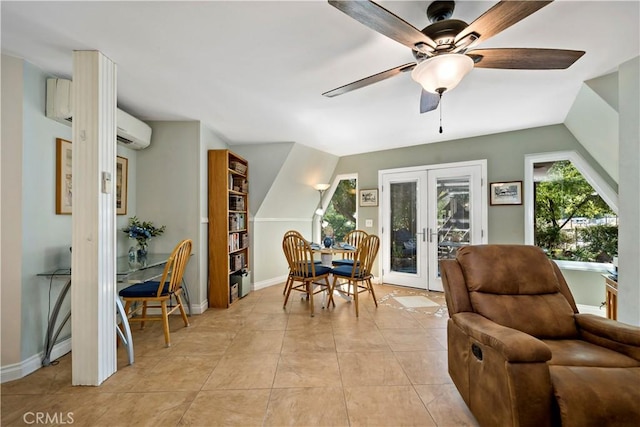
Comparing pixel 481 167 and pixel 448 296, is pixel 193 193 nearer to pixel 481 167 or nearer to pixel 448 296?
pixel 448 296

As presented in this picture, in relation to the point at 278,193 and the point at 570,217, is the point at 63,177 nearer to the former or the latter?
the point at 278,193

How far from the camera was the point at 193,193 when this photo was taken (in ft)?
11.1

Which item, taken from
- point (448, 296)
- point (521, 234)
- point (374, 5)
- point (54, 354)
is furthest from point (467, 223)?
point (54, 354)

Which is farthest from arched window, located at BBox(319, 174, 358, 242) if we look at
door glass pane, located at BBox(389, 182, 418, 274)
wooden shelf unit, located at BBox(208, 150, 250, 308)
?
wooden shelf unit, located at BBox(208, 150, 250, 308)

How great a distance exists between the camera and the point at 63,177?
2.35 metres

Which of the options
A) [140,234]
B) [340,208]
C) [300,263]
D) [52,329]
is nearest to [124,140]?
[140,234]

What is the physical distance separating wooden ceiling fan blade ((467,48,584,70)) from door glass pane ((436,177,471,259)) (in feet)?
8.88

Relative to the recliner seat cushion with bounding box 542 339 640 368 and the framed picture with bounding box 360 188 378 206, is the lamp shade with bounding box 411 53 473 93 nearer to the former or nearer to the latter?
the recliner seat cushion with bounding box 542 339 640 368

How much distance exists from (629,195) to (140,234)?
14.3ft

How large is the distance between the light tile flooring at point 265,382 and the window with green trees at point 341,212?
8.59ft

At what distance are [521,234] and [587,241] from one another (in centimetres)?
69

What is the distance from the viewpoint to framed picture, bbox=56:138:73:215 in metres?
2.32

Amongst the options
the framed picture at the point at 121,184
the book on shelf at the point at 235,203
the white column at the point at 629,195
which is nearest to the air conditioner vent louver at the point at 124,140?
the framed picture at the point at 121,184
